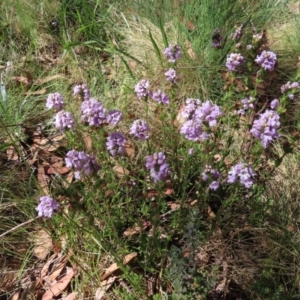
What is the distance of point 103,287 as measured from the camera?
1.96 metres

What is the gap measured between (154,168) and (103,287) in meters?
0.73

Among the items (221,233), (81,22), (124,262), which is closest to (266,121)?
(221,233)

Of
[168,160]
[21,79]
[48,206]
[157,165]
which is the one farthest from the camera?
[21,79]

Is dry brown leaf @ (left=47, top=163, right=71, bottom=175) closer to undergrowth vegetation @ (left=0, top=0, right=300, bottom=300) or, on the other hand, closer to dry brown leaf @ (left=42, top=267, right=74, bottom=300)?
undergrowth vegetation @ (left=0, top=0, right=300, bottom=300)

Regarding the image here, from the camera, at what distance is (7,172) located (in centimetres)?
232

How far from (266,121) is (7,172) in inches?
55.0

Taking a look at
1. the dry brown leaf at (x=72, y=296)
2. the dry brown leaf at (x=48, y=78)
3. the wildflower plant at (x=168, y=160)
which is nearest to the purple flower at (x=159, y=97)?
the wildflower plant at (x=168, y=160)

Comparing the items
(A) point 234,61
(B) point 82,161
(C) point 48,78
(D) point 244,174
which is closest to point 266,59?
(A) point 234,61

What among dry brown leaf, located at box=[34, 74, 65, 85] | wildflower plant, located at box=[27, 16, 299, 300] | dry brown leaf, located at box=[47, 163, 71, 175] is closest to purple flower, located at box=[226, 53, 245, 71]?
wildflower plant, located at box=[27, 16, 299, 300]

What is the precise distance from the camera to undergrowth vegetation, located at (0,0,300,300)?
1754mm

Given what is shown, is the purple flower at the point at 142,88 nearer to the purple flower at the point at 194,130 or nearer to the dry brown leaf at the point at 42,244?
the purple flower at the point at 194,130

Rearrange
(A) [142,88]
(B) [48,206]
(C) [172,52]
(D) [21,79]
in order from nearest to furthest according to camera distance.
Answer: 1. (B) [48,206]
2. (A) [142,88]
3. (C) [172,52]
4. (D) [21,79]

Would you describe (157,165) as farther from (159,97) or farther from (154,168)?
(159,97)

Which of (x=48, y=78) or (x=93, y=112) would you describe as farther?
(x=48, y=78)
